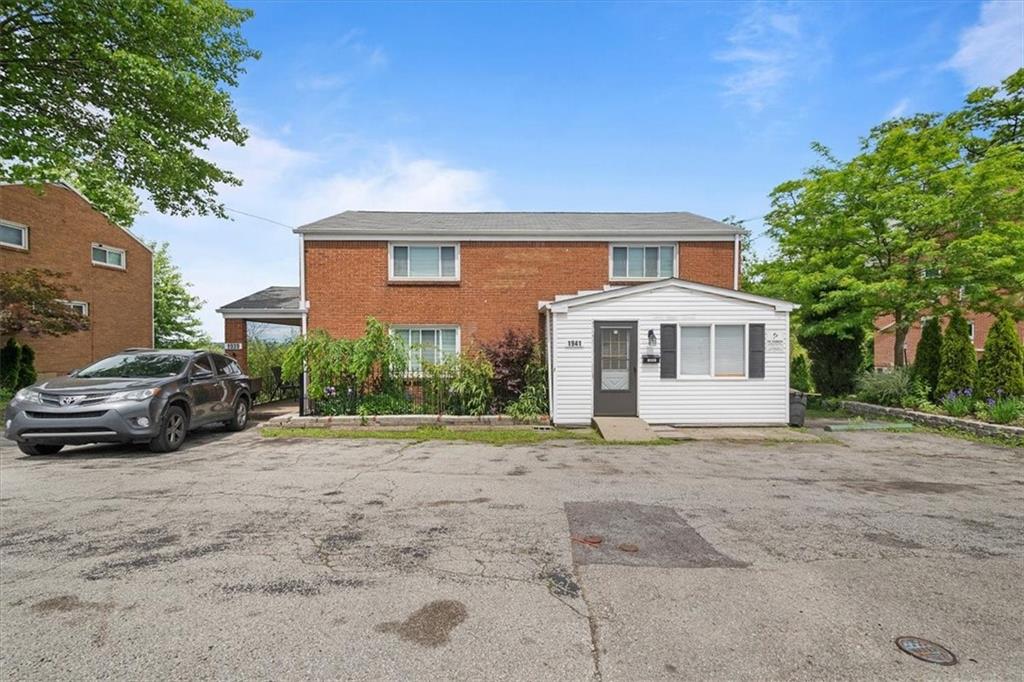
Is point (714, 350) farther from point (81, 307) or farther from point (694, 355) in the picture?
point (81, 307)

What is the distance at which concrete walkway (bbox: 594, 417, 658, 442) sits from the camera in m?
9.57

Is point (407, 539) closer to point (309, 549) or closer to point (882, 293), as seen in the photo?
point (309, 549)

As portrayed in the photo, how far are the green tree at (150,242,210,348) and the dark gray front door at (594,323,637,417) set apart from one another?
2784 centimetres

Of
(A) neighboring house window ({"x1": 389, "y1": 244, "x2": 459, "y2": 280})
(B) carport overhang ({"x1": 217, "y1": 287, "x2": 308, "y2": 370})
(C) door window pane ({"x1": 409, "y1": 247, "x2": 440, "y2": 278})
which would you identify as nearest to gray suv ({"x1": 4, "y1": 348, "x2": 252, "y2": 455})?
(B) carport overhang ({"x1": 217, "y1": 287, "x2": 308, "y2": 370})

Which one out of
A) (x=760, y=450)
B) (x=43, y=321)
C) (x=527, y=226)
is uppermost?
(x=527, y=226)

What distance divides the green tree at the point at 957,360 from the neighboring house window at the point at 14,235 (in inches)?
1109

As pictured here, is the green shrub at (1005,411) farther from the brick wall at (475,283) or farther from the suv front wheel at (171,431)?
the suv front wheel at (171,431)

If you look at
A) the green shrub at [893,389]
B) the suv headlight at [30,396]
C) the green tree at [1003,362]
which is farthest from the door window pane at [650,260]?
Answer: the suv headlight at [30,396]

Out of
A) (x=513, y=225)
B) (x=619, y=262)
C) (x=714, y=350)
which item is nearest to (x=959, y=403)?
(x=714, y=350)

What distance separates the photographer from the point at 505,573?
12.0ft

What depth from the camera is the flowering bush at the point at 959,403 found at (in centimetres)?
1066

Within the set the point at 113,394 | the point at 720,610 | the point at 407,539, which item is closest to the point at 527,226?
the point at 113,394

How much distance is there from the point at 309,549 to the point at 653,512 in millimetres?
3354

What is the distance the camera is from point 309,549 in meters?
4.11
